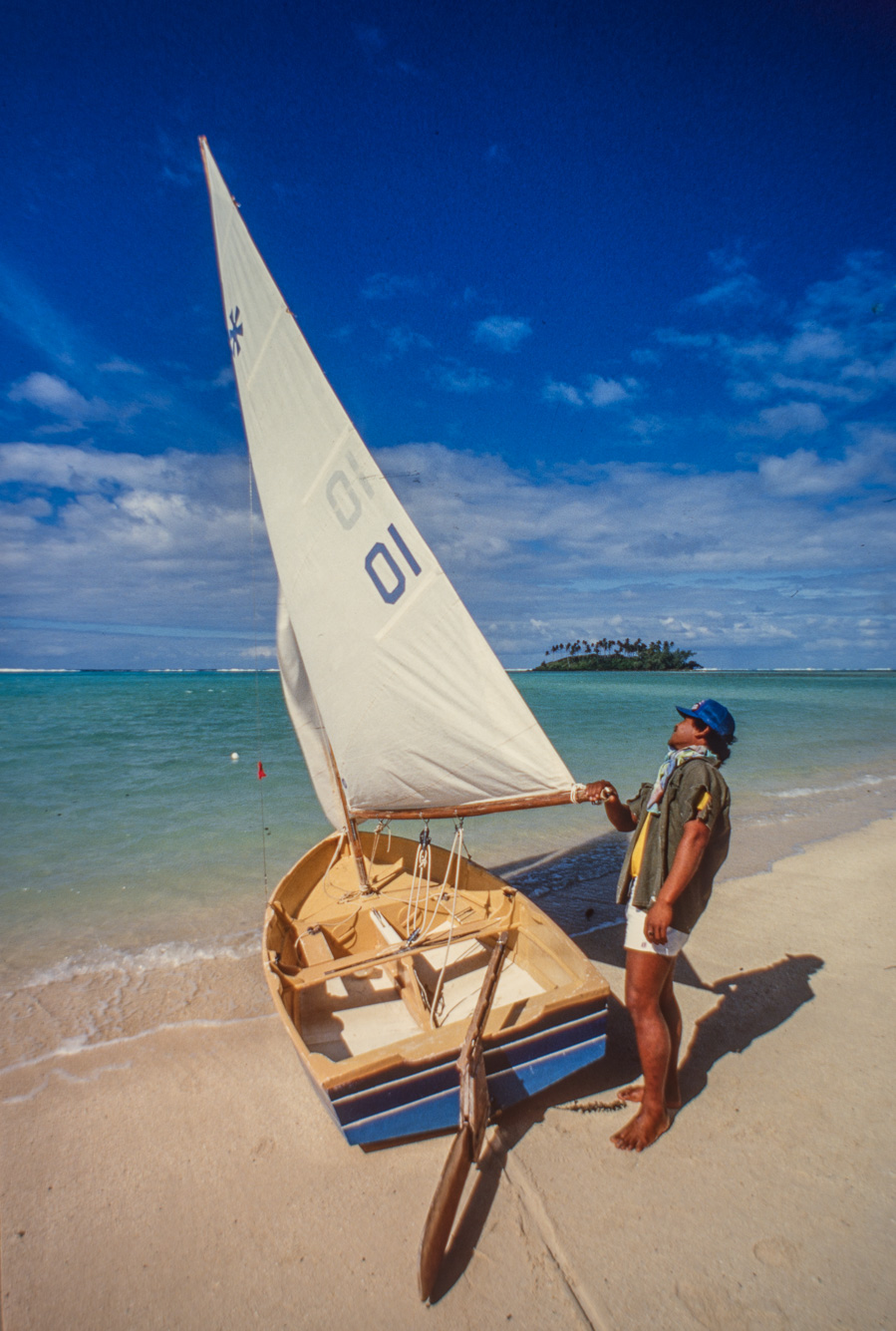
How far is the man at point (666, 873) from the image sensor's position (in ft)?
9.32

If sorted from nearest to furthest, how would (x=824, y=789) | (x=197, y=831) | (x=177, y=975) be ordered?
1. (x=177, y=975)
2. (x=197, y=831)
3. (x=824, y=789)

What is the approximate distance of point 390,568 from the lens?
405 centimetres

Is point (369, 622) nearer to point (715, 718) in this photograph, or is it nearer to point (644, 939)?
point (715, 718)

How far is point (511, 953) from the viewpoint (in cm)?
435

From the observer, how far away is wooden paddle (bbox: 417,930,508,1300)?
2451 millimetres

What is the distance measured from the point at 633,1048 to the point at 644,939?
1725mm

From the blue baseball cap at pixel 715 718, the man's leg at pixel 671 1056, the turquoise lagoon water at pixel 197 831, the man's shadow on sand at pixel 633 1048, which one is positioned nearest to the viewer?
the man's shadow on sand at pixel 633 1048

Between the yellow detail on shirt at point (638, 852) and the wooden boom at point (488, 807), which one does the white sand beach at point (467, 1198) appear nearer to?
the yellow detail on shirt at point (638, 852)

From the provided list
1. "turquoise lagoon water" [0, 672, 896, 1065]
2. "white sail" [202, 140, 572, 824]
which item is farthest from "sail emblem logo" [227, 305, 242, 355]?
"turquoise lagoon water" [0, 672, 896, 1065]

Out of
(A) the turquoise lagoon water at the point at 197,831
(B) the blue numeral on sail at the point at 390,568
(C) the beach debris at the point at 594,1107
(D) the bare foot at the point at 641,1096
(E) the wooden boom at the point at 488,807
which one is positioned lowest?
(A) the turquoise lagoon water at the point at 197,831

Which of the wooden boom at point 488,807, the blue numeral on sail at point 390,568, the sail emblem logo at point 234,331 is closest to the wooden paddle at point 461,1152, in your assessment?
the wooden boom at point 488,807

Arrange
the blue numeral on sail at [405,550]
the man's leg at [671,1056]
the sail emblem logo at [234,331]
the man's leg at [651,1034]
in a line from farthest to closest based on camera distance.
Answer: the sail emblem logo at [234,331] → the blue numeral on sail at [405,550] → the man's leg at [671,1056] → the man's leg at [651,1034]

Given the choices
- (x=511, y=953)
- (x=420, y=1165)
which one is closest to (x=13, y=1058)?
(x=420, y=1165)

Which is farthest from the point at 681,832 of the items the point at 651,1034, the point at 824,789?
the point at 824,789
